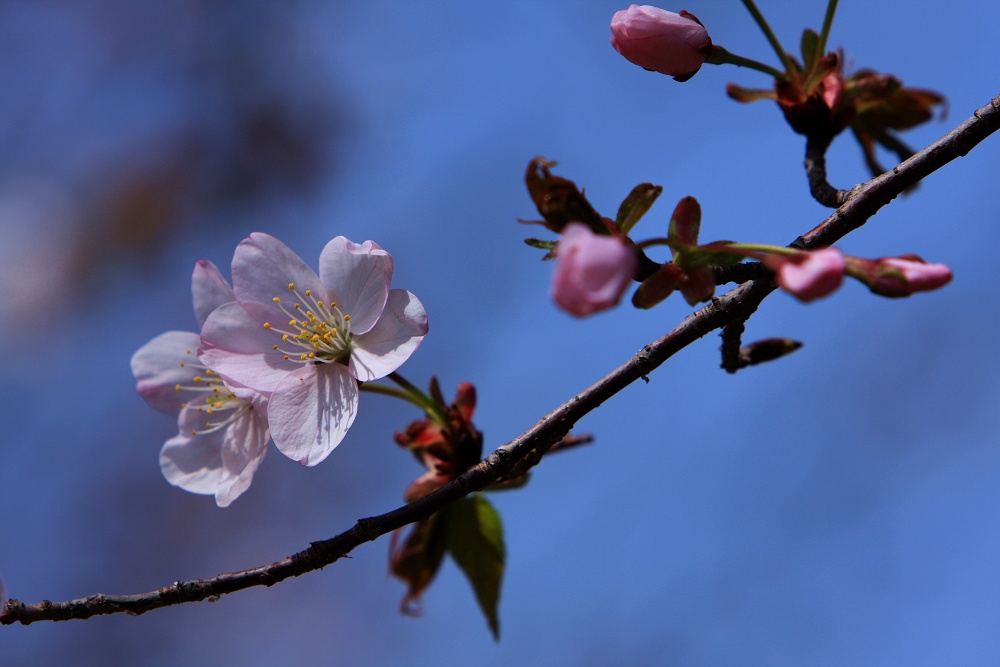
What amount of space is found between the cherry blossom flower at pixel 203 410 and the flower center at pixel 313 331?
0.32 feet

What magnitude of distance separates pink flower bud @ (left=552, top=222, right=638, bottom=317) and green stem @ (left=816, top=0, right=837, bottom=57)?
2.88 feet

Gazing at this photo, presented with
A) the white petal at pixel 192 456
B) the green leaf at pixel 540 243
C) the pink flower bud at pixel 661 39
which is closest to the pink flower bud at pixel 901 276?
the green leaf at pixel 540 243

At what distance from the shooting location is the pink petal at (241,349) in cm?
125

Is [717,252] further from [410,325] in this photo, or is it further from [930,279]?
[410,325]

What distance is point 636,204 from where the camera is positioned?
3.30ft

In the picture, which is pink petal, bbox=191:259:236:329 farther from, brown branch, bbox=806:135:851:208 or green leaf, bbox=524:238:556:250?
brown branch, bbox=806:135:851:208

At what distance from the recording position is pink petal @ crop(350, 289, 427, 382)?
121 centimetres

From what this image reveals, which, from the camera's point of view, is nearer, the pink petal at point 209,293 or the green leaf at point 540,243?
the green leaf at point 540,243

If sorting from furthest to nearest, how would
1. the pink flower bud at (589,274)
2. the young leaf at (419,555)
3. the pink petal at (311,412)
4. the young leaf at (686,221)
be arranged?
the young leaf at (419,555) < the pink petal at (311,412) < the young leaf at (686,221) < the pink flower bud at (589,274)

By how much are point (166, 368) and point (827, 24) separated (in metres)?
1.29

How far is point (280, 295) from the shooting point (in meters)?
1.33

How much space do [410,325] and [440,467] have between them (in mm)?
296

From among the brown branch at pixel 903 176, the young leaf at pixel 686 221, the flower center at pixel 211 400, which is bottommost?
the brown branch at pixel 903 176

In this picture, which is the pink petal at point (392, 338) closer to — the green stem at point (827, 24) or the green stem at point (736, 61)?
the green stem at point (736, 61)
